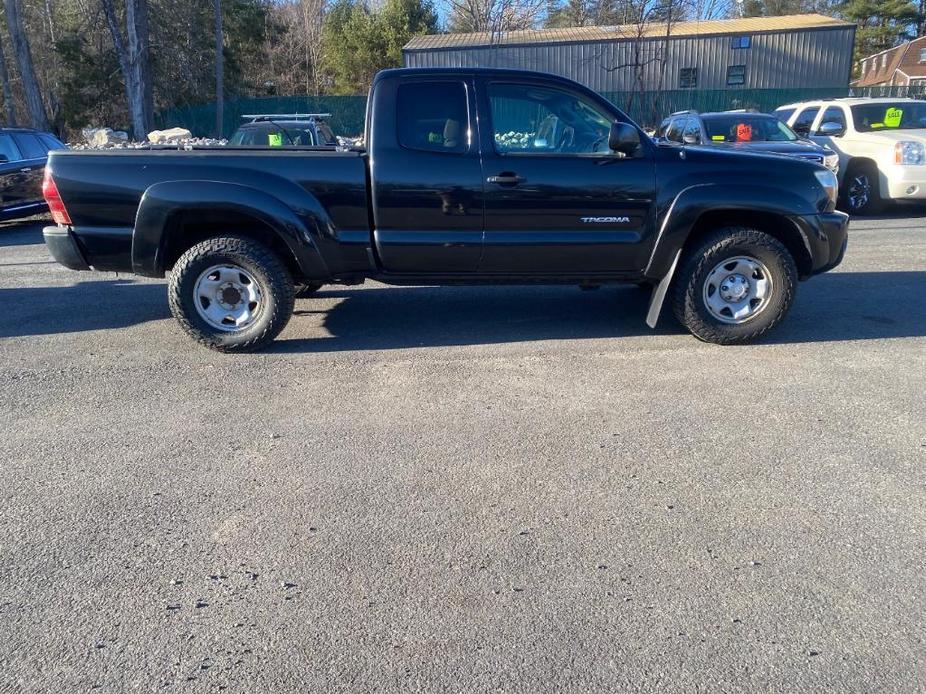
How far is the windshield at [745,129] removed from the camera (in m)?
12.2

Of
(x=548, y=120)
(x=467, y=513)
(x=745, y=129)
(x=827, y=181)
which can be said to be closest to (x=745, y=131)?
(x=745, y=129)

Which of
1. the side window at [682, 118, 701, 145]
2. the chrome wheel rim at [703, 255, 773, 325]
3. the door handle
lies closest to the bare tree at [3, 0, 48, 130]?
the side window at [682, 118, 701, 145]

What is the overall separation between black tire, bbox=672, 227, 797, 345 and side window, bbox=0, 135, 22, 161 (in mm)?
11104

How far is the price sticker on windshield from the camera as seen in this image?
12500 millimetres

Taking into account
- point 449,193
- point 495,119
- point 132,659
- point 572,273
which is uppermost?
point 495,119

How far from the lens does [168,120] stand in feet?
111

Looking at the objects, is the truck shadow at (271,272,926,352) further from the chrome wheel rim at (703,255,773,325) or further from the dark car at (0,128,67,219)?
the dark car at (0,128,67,219)

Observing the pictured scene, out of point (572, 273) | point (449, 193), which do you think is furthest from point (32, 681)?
point (572, 273)

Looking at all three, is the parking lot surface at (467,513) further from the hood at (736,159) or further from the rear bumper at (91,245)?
the hood at (736,159)

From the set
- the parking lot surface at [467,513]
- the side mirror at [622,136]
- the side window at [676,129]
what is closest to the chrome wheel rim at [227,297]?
the parking lot surface at [467,513]

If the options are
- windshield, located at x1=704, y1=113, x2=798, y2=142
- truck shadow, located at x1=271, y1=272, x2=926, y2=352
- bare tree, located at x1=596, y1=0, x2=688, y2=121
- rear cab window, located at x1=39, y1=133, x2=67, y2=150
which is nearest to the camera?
truck shadow, located at x1=271, y1=272, x2=926, y2=352

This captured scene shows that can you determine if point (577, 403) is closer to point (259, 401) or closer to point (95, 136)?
point (259, 401)

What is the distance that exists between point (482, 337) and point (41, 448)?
3.25 m

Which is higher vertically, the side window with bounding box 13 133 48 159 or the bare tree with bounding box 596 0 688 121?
the bare tree with bounding box 596 0 688 121
